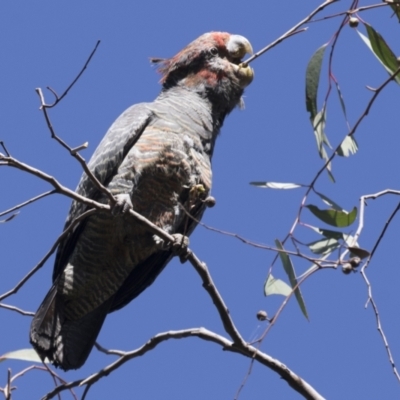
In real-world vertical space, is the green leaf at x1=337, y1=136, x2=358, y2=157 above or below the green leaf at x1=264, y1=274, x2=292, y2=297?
above

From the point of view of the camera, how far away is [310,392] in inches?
104

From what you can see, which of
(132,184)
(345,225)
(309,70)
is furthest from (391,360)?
(132,184)

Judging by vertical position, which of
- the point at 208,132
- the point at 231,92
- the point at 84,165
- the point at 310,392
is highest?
the point at 231,92

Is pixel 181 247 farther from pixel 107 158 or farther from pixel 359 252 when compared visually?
pixel 359 252

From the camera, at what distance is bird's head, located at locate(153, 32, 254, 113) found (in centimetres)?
449

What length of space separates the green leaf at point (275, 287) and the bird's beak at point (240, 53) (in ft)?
5.90

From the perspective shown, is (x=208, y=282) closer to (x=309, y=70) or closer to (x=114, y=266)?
(x=309, y=70)

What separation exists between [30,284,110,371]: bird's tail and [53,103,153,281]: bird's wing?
0.19 metres

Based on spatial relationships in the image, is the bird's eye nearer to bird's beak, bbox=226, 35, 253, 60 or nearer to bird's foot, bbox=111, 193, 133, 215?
bird's beak, bbox=226, 35, 253, 60

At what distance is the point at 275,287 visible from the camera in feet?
9.68

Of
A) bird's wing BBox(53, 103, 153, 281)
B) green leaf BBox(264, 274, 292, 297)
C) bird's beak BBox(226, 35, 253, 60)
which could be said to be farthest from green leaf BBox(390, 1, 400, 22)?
bird's beak BBox(226, 35, 253, 60)

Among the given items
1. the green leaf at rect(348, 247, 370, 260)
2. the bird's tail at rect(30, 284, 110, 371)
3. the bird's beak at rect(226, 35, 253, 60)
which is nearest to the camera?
the green leaf at rect(348, 247, 370, 260)

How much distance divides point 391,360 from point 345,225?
2.17 ft

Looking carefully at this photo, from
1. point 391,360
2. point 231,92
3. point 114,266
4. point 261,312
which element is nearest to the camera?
point 391,360
